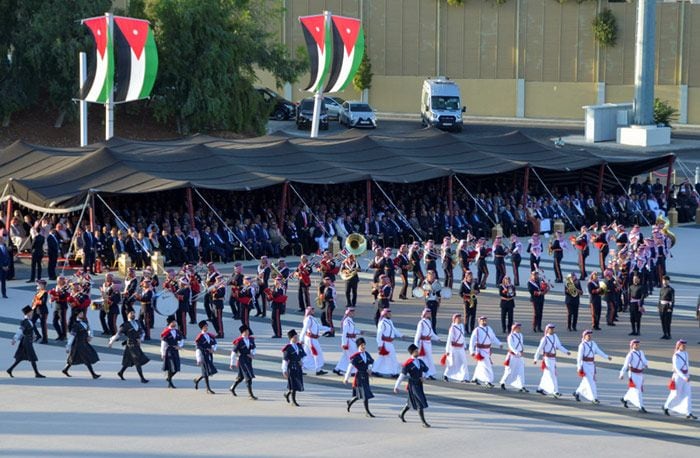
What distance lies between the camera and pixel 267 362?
24812mm

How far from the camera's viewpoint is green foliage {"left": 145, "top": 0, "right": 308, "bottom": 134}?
58.2 m

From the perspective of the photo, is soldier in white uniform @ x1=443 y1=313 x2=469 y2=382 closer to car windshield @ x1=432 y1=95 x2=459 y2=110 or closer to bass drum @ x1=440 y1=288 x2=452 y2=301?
bass drum @ x1=440 y1=288 x2=452 y2=301

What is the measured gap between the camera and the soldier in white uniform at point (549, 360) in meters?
22.2

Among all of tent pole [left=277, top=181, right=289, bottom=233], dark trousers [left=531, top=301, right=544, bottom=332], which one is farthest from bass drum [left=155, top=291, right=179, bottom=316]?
tent pole [left=277, top=181, right=289, bottom=233]

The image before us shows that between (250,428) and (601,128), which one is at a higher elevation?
(601,128)

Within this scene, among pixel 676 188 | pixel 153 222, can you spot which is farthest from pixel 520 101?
pixel 153 222

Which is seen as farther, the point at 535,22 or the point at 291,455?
the point at 535,22

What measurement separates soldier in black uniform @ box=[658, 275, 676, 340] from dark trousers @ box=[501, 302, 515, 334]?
2944 mm

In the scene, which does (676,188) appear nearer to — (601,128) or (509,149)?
(509,149)

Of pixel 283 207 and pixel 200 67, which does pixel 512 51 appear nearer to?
pixel 200 67

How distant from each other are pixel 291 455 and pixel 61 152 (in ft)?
76.3

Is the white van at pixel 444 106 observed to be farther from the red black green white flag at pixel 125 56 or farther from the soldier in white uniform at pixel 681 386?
the soldier in white uniform at pixel 681 386

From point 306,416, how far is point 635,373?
5262 mm

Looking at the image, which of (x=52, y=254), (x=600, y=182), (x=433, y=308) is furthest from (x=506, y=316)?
(x=600, y=182)
